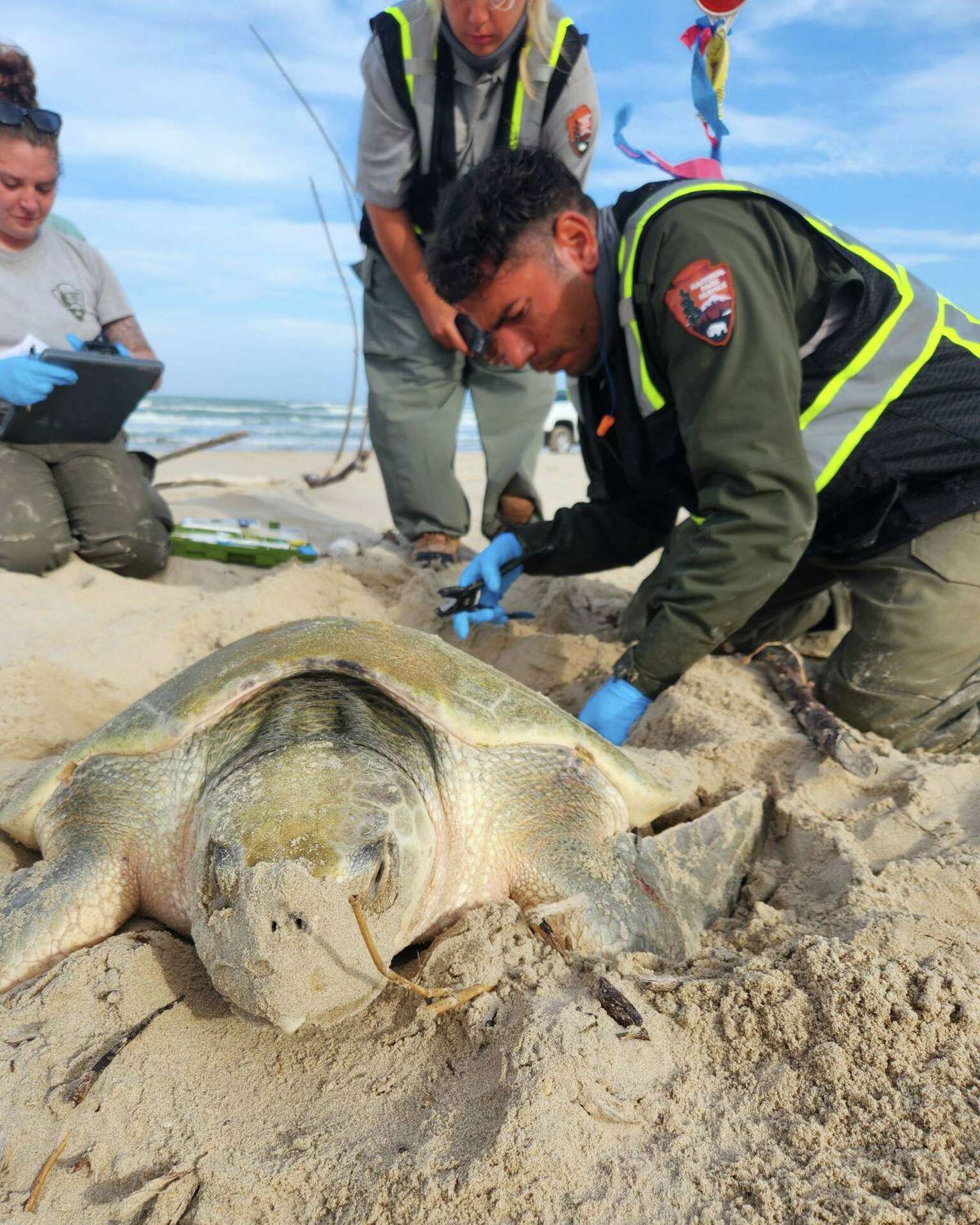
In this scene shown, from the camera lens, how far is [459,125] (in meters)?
3.39

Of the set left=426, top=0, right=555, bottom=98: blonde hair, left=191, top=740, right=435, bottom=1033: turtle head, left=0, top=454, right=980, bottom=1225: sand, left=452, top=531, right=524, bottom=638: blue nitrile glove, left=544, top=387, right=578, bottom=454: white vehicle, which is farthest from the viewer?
left=544, top=387, right=578, bottom=454: white vehicle

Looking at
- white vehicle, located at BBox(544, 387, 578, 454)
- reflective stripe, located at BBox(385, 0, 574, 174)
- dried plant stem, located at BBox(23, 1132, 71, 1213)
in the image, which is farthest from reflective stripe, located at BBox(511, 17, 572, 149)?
white vehicle, located at BBox(544, 387, 578, 454)

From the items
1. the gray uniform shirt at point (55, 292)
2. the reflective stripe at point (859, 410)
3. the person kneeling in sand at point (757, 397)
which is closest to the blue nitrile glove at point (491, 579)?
the person kneeling in sand at point (757, 397)

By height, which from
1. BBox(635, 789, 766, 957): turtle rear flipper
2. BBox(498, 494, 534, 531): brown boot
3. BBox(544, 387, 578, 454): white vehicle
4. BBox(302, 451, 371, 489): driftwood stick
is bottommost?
BBox(544, 387, 578, 454): white vehicle

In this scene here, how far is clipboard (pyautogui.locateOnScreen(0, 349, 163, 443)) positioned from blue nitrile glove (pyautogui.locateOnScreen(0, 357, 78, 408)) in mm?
33

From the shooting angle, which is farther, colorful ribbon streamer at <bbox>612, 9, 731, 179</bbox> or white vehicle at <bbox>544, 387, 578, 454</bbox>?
white vehicle at <bbox>544, 387, 578, 454</bbox>

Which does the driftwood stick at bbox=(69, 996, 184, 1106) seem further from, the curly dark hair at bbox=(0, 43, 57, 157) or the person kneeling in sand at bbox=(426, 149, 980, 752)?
the curly dark hair at bbox=(0, 43, 57, 157)

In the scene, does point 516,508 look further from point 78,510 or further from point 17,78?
point 17,78

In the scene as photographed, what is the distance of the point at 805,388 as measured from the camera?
2.16m

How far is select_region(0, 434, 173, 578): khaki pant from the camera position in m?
3.46

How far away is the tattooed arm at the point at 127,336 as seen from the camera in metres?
4.11

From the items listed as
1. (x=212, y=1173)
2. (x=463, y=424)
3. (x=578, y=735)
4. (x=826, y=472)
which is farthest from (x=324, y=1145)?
(x=463, y=424)

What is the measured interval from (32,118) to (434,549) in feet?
7.83

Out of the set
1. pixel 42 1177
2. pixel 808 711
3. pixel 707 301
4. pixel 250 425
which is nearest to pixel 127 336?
pixel 707 301
